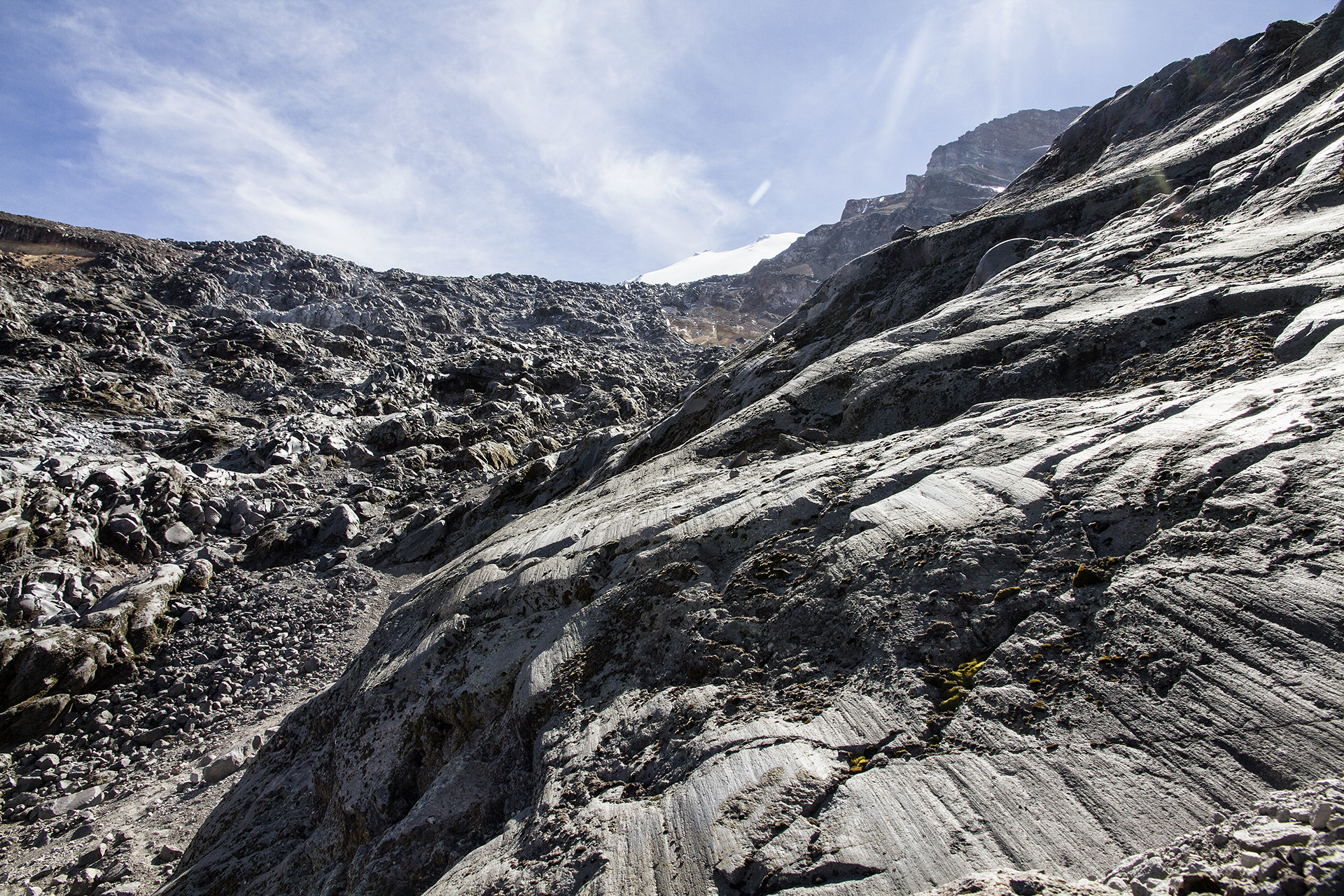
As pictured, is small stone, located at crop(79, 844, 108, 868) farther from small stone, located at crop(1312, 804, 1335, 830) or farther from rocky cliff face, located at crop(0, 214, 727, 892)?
small stone, located at crop(1312, 804, 1335, 830)

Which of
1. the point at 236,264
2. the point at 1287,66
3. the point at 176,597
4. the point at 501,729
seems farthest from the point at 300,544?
the point at 236,264

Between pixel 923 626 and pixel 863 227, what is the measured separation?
129302mm

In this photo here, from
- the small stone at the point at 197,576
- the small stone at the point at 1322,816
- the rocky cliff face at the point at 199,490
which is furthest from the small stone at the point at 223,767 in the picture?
the small stone at the point at 1322,816

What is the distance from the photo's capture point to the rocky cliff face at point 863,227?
9469 cm

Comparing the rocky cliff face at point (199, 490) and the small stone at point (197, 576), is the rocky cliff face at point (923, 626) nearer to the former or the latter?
the rocky cliff face at point (199, 490)

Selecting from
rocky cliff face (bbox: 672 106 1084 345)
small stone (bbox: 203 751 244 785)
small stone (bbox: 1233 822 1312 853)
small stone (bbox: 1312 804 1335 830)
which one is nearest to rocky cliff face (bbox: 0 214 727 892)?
small stone (bbox: 203 751 244 785)

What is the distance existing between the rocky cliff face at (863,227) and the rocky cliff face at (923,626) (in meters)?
70.0

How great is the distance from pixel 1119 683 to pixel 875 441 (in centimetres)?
489

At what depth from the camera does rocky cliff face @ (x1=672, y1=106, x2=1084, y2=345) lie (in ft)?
311

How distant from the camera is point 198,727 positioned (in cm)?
1295

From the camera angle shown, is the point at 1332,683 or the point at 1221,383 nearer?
the point at 1332,683

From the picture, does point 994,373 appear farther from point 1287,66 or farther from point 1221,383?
point 1287,66

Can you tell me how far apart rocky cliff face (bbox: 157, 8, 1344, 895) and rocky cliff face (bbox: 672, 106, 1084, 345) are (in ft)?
230

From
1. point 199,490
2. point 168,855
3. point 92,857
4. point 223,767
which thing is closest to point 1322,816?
point 168,855
